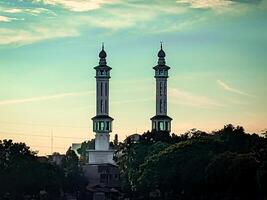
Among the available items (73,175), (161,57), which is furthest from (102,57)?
(73,175)

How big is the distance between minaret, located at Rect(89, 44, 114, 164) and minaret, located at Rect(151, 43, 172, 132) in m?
5.55

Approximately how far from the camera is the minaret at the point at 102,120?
13038 centimetres

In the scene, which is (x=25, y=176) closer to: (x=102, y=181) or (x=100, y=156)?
(x=102, y=181)

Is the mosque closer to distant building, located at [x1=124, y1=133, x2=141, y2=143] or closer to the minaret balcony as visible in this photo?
the minaret balcony

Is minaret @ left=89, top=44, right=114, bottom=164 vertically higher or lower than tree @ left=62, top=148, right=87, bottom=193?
higher

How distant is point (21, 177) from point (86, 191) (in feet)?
88.3

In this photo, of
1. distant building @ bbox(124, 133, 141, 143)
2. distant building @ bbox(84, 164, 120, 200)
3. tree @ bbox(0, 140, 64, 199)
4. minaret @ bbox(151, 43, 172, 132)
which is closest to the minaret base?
distant building @ bbox(84, 164, 120, 200)

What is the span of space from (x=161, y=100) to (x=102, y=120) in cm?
736

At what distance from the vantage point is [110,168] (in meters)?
128

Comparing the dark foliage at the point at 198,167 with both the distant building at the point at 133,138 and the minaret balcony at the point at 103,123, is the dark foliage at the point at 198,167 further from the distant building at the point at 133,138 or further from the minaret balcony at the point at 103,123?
the minaret balcony at the point at 103,123

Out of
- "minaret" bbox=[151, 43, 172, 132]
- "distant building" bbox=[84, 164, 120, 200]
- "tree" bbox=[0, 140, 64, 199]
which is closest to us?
"tree" bbox=[0, 140, 64, 199]

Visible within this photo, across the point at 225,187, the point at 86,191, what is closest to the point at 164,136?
the point at 86,191

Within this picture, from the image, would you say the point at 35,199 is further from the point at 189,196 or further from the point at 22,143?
the point at 189,196

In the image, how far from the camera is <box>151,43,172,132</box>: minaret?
425 feet
